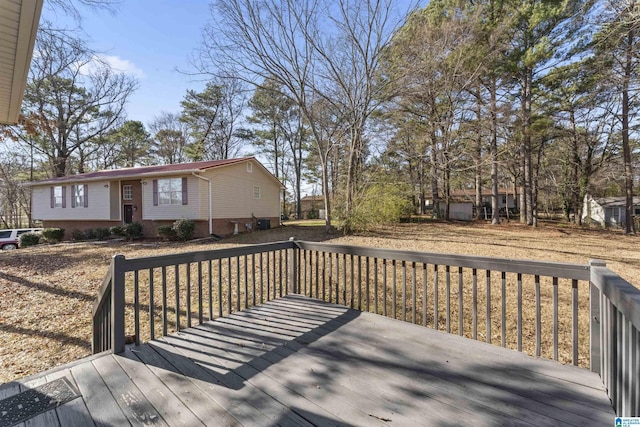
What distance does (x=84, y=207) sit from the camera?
49.8 feet

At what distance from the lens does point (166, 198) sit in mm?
13211

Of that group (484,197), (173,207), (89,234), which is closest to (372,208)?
(173,207)

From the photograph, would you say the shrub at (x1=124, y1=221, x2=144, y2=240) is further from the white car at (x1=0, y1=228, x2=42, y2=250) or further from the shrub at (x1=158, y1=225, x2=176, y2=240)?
the white car at (x1=0, y1=228, x2=42, y2=250)

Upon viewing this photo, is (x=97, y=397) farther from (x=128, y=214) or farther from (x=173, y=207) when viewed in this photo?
(x=128, y=214)

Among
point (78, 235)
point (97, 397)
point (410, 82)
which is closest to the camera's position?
point (97, 397)

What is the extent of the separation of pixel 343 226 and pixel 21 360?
32.1ft

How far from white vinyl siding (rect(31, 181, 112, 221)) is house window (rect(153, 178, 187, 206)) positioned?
9.58ft

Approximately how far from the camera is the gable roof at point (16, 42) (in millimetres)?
2439

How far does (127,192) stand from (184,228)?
5.36 m

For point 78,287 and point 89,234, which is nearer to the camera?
point 78,287

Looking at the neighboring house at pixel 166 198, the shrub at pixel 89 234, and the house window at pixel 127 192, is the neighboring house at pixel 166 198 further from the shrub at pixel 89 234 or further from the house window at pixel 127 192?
the shrub at pixel 89 234

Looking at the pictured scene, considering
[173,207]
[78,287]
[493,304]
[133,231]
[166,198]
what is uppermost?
[166,198]

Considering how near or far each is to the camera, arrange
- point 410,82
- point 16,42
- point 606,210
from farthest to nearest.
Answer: point 606,210
point 410,82
point 16,42

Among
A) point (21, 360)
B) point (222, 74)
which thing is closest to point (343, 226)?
point (222, 74)
